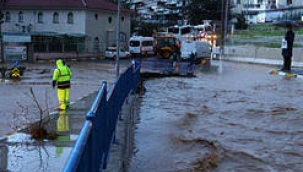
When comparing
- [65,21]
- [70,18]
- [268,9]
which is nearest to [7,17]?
[65,21]

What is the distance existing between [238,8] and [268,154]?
324ft

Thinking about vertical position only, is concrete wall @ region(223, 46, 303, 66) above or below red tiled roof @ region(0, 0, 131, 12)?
below

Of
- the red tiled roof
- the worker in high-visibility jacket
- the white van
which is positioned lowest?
the worker in high-visibility jacket

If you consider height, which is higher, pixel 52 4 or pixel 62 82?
pixel 52 4

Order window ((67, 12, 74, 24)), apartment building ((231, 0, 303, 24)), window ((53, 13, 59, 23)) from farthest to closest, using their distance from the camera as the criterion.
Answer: apartment building ((231, 0, 303, 24)) → window ((53, 13, 59, 23)) → window ((67, 12, 74, 24))

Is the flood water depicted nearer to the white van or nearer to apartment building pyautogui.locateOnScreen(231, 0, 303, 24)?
the white van

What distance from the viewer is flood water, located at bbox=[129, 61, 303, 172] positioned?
810 centimetres

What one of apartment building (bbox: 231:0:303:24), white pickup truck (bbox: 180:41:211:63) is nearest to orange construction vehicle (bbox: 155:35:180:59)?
white pickup truck (bbox: 180:41:211:63)

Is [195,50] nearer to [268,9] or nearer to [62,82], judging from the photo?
[62,82]

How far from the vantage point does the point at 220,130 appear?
1090cm

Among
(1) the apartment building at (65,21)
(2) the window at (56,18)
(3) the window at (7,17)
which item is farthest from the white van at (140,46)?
(3) the window at (7,17)

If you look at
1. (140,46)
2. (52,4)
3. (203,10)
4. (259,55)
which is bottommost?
(259,55)

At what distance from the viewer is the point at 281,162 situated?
8.12m

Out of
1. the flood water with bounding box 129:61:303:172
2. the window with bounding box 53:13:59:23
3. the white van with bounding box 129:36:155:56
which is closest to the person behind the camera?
the flood water with bounding box 129:61:303:172
